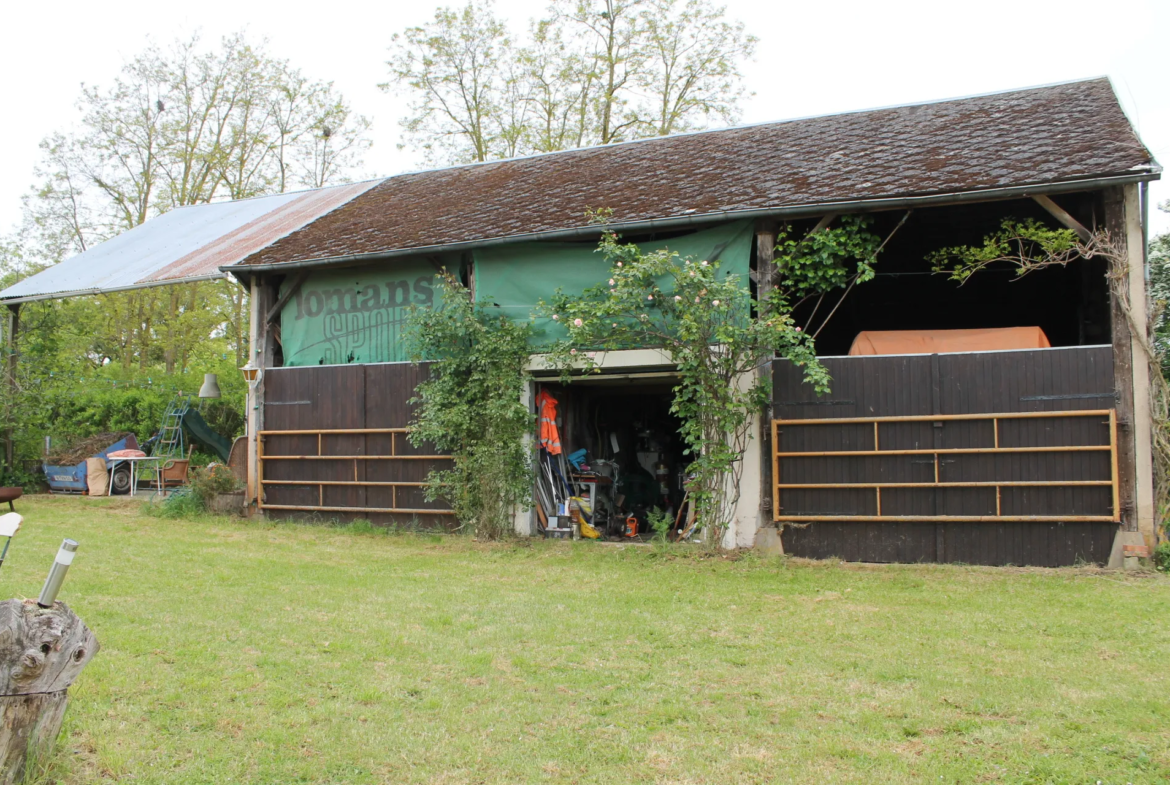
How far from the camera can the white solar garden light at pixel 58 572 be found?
10.8 ft

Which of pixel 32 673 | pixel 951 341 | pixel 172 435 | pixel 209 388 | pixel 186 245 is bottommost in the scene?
pixel 32 673

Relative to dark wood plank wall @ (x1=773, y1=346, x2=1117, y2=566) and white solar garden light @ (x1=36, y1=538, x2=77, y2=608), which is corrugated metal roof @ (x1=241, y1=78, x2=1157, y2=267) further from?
white solar garden light @ (x1=36, y1=538, x2=77, y2=608)

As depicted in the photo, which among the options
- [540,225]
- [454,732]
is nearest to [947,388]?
[540,225]

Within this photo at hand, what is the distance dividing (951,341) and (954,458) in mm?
1312

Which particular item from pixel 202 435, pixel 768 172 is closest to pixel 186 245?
pixel 202 435

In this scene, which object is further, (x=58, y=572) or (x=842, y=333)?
(x=842, y=333)

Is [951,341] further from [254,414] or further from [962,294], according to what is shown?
[254,414]

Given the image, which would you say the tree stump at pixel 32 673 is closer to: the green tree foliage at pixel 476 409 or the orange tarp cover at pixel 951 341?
the green tree foliage at pixel 476 409

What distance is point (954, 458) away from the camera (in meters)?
8.92

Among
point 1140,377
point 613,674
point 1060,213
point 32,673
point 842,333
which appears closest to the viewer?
point 32,673

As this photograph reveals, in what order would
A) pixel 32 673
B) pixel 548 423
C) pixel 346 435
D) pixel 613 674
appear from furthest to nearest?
pixel 346 435
pixel 548 423
pixel 613 674
pixel 32 673

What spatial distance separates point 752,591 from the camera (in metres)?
7.70

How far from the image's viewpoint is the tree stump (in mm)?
3232

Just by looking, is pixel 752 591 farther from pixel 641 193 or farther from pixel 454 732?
pixel 641 193
